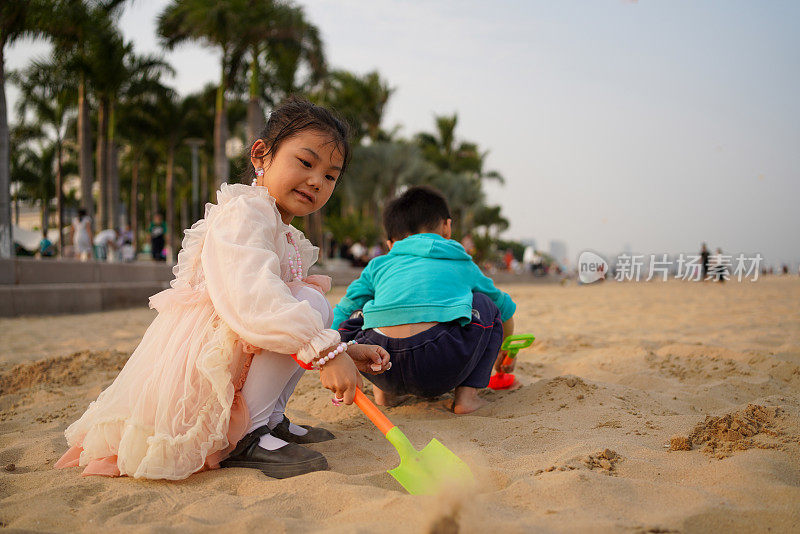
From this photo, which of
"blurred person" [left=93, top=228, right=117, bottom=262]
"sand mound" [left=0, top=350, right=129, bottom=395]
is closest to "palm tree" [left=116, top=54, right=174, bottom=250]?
"blurred person" [left=93, top=228, right=117, bottom=262]

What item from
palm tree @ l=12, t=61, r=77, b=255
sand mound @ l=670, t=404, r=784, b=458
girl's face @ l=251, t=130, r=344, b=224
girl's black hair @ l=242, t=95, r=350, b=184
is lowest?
sand mound @ l=670, t=404, r=784, b=458

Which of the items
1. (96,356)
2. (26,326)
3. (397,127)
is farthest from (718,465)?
(397,127)

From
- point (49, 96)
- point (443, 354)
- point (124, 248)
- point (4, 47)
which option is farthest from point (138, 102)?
Result: point (443, 354)

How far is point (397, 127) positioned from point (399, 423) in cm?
3028

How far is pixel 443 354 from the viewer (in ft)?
7.52

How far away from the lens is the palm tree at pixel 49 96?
57.8ft

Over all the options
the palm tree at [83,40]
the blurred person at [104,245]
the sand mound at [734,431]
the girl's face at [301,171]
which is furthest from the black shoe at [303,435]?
the blurred person at [104,245]

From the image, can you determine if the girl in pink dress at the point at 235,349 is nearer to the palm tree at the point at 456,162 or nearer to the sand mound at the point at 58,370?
the sand mound at the point at 58,370

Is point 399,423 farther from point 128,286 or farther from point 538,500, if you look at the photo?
point 128,286

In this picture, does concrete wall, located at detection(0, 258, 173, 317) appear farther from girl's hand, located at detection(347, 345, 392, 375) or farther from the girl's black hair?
girl's hand, located at detection(347, 345, 392, 375)

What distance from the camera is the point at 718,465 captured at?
1629 mm

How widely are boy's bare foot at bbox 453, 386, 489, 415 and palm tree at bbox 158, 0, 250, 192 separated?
13891 millimetres

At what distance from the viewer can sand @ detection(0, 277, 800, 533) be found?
4.39 ft

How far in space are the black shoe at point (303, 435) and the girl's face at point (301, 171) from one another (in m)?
0.75
